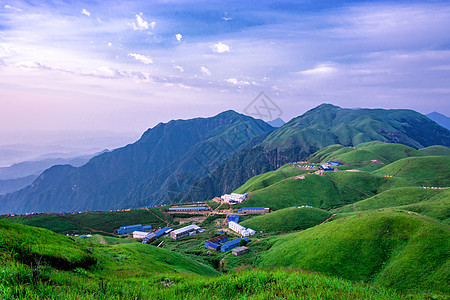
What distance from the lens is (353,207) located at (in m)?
78.1

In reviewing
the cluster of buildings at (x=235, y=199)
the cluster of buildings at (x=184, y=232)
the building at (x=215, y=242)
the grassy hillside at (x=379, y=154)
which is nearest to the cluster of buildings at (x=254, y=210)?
the cluster of buildings at (x=235, y=199)

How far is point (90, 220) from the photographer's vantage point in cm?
8631

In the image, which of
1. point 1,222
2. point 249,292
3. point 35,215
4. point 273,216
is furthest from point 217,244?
point 35,215

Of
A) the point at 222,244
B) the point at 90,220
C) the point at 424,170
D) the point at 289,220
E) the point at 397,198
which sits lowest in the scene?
the point at 222,244

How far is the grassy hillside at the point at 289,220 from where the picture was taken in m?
69.1

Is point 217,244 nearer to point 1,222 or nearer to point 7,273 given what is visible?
point 1,222

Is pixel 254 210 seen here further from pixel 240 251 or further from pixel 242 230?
pixel 240 251

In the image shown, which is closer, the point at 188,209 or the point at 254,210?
the point at 254,210

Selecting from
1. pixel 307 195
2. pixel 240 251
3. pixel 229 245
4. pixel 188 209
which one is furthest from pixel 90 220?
pixel 307 195

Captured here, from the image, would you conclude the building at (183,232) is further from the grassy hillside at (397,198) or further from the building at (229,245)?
the grassy hillside at (397,198)

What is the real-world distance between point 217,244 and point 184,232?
1694 centimetres

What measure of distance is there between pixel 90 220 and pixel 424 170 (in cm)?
16104

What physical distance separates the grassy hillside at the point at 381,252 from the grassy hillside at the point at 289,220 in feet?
82.3

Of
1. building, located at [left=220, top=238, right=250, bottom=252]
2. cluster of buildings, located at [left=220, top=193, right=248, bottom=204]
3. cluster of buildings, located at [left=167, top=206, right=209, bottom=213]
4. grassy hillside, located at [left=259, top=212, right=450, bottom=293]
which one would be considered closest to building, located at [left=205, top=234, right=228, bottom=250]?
building, located at [left=220, top=238, right=250, bottom=252]
